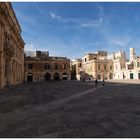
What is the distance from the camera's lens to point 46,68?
58.4 meters

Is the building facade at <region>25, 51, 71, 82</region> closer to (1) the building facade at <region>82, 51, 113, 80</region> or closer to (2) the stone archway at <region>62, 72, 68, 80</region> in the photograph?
(2) the stone archway at <region>62, 72, 68, 80</region>

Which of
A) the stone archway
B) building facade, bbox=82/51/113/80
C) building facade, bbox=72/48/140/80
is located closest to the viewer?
the stone archway

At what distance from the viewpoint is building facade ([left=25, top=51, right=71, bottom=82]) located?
5588cm

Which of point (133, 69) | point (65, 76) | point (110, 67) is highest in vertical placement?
point (110, 67)

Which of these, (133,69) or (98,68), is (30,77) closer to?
(98,68)

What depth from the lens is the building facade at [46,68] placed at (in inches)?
2200

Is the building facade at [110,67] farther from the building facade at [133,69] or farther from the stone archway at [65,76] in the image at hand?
the stone archway at [65,76]

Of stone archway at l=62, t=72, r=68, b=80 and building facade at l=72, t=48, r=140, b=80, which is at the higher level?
building facade at l=72, t=48, r=140, b=80

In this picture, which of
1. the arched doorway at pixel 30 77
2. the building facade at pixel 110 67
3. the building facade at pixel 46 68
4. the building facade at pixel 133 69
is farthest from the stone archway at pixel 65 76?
the building facade at pixel 133 69

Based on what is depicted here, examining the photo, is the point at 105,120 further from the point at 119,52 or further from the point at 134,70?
the point at 119,52

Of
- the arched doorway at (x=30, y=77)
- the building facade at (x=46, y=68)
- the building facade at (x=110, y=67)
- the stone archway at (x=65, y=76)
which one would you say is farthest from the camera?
the building facade at (x=110, y=67)

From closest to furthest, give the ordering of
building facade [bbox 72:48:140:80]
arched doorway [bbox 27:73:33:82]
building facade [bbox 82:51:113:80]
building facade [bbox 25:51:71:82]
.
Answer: arched doorway [bbox 27:73:33:82]
building facade [bbox 25:51:71:82]
building facade [bbox 72:48:140:80]
building facade [bbox 82:51:113:80]

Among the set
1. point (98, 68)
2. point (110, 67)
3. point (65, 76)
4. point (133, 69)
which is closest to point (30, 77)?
point (65, 76)

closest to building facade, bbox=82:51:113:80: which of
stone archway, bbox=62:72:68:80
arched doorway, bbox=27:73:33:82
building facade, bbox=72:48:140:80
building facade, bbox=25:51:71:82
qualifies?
building facade, bbox=72:48:140:80
